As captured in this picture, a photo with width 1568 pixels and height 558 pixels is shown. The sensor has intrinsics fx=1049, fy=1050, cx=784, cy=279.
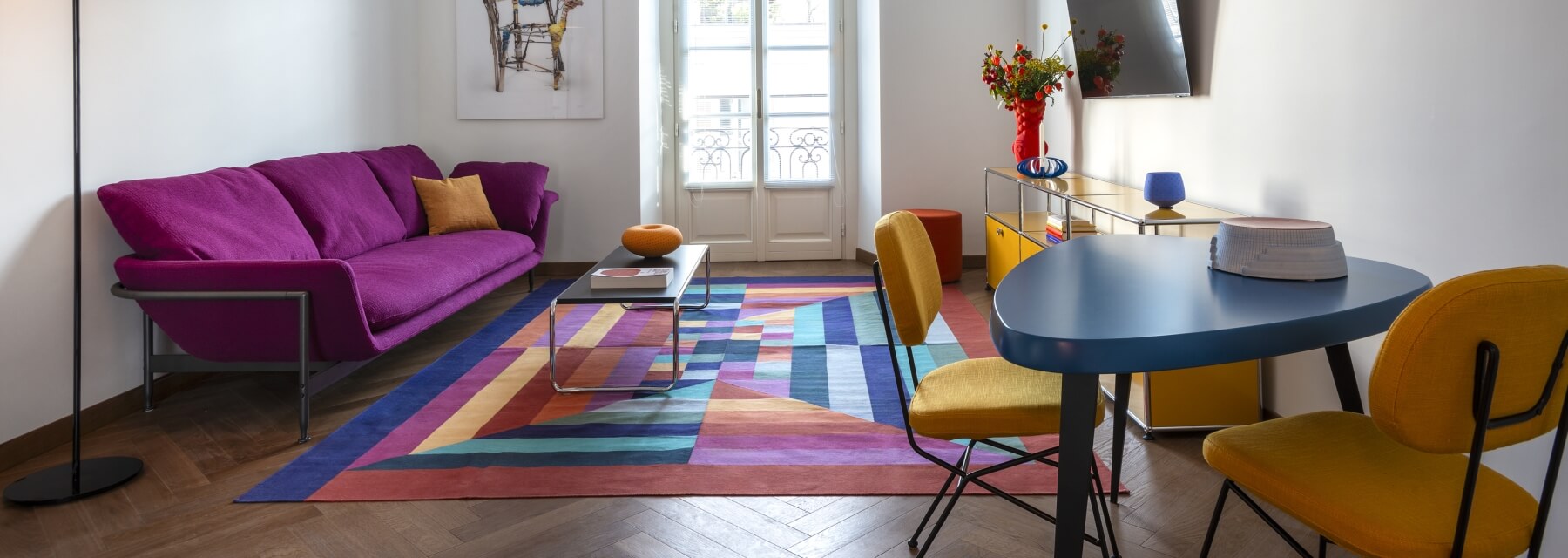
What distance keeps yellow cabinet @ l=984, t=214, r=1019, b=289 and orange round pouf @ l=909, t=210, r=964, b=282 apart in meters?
0.22

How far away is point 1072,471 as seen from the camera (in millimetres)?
1646

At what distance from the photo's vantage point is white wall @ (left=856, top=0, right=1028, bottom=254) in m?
6.88

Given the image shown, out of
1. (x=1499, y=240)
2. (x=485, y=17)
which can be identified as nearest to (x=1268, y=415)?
(x=1499, y=240)

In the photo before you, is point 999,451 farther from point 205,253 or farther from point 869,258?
point 869,258

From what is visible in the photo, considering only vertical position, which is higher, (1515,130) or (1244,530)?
(1515,130)

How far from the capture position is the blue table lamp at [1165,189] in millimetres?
3785

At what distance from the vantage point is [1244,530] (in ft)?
8.48

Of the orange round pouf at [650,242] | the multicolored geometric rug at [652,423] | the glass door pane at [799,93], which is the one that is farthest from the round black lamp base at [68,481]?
the glass door pane at [799,93]

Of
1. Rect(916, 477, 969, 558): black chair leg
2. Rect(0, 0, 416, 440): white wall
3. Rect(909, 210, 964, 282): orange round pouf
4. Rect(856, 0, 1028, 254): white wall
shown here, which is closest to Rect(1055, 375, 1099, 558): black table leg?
Rect(916, 477, 969, 558): black chair leg

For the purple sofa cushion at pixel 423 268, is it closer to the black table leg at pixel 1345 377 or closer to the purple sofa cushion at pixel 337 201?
the purple sofa cushion at pixel 337 201

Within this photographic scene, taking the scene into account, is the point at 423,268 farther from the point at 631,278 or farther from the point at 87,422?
the point at 87,422

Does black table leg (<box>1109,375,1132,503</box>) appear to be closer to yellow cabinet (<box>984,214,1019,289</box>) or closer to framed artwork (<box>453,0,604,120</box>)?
yellow cabinet (<box>984,214,1019,289</box>)

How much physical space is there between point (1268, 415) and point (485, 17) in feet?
17.3

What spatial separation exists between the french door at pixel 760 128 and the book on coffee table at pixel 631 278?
11.3 feet
